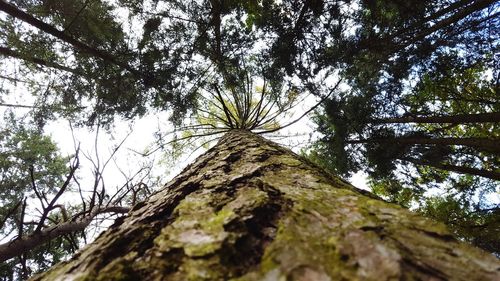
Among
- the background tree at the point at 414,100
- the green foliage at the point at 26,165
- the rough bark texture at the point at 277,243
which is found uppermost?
the green foliage at the point at 26,165

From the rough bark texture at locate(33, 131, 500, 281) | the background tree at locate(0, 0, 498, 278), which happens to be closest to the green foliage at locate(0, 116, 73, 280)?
the background tree at locate(0, 0, 498, 278)

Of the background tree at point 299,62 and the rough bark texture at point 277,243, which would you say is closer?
the rough bark texture at point 277,243

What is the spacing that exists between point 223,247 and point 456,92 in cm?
918

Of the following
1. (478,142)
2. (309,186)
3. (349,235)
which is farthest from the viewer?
(478,142)

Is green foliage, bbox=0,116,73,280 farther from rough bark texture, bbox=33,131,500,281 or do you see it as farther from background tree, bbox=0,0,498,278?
rough bark texture, bbox=33,131,500,281

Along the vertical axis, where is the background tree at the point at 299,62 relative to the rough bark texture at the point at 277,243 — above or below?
above

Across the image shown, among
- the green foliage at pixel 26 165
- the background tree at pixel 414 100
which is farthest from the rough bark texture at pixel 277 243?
the green foliage at pixel 26 165

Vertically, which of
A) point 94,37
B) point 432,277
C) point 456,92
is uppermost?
point 94,37

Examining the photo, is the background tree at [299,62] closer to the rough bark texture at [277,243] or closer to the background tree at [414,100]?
the background tree at [414,100]

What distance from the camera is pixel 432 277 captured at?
69 centimetres

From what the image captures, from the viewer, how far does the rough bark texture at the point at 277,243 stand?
2.44 ft

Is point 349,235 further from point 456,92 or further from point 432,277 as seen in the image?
point 456,92

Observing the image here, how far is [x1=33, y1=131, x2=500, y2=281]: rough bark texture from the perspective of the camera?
74 centimetres

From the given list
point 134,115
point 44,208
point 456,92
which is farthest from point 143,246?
point 456,92
